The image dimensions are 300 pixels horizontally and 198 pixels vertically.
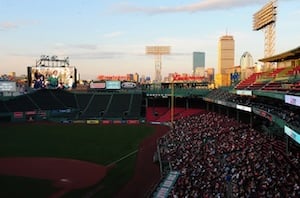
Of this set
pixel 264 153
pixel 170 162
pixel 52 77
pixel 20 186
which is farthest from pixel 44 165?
pixel 52 77

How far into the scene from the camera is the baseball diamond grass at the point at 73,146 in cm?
2561

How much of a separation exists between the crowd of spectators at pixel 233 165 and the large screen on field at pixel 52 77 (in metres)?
40.1

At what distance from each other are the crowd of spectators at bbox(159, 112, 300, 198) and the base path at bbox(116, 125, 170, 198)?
147 cm

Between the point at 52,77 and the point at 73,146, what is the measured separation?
32795 mm

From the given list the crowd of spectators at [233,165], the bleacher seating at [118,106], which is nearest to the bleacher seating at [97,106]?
the bleacher seating at [118,106]

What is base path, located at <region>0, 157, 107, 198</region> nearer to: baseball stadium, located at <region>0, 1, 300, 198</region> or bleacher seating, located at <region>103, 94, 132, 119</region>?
baseball stadium, located at <region>0, 1, 300, 198</region>

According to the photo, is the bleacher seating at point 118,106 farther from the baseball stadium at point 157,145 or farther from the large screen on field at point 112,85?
the large screen on field at point 112,85

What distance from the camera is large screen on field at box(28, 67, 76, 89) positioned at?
225 feet

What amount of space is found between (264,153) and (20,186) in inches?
665

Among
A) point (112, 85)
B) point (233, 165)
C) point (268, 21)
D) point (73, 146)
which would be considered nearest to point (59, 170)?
point (73, 146)

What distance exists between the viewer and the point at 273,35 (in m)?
50.6

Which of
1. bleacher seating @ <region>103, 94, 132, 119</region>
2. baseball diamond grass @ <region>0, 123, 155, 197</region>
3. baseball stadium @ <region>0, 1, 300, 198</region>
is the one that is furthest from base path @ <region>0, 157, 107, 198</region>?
bleacher seating @ <region>103, 94, 132, 119</region>

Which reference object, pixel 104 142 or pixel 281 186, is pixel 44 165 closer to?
pixel 104 142

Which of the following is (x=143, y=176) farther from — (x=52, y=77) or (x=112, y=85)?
(x=112, y=85)
